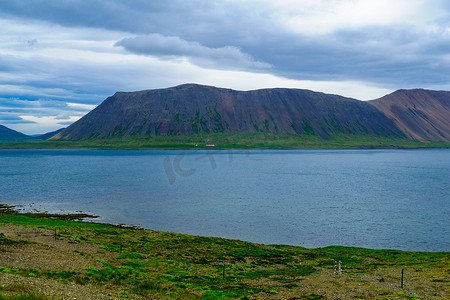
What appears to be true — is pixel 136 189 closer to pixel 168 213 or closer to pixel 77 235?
pixel 168 213

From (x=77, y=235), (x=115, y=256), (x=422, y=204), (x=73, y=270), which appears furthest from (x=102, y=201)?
(x=422, y=204)

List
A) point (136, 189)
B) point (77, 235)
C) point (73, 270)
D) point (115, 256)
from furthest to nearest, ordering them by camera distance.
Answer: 1. point (136, 189)
2. point (77, 235)
3. point (115, 256)
4. point (73, 270)

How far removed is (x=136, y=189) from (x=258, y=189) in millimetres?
39746

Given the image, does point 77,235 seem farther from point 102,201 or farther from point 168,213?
point 102,201

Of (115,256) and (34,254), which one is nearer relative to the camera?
(34,254)

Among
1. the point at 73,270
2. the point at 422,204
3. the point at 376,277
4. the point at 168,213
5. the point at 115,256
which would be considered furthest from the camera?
the point at 422,204

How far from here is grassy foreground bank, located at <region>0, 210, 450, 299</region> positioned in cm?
2539

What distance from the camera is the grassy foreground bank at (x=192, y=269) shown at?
25.4 m

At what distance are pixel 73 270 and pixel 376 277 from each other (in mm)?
28434

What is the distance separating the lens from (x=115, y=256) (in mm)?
35938

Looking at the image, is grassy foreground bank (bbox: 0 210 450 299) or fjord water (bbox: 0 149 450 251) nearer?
grassy foreground bank (bbox: 0 210 450 299)

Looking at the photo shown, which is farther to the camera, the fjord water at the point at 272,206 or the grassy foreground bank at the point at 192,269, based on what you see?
the fjord water at the point at 272,206

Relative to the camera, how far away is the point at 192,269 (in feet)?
114

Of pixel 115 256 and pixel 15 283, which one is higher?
pixel 15 283
